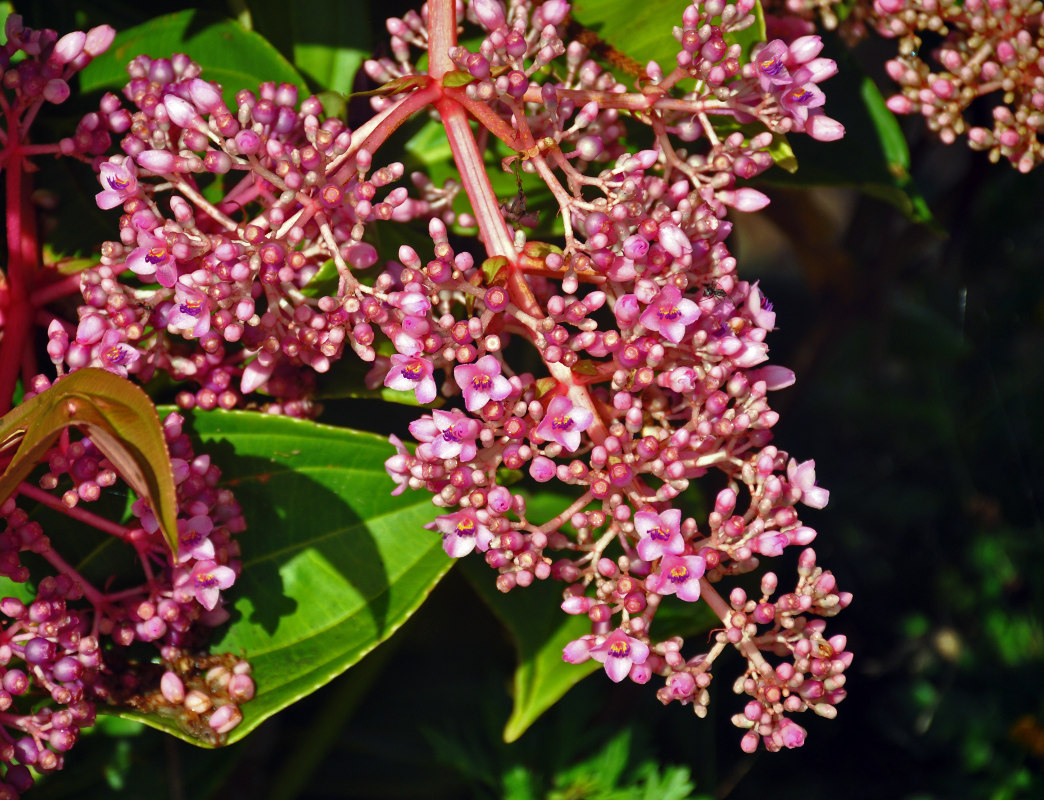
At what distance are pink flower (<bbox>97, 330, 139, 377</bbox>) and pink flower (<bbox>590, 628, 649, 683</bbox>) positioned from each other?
1.48 feet

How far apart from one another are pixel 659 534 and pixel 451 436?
0.58 feet

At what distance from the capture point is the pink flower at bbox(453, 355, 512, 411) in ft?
2.50

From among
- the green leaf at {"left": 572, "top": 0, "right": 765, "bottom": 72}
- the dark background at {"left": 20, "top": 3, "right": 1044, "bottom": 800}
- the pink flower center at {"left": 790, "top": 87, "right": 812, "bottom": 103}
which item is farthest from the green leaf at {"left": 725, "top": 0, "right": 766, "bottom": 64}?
the dark background at {"left": 20, "top": 3, "right": 1044, "bottom": 800}

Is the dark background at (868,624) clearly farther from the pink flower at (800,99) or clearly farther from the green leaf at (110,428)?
the green leaf at (110,428)

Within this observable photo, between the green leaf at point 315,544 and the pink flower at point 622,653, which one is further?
the green leaf at point 315,544

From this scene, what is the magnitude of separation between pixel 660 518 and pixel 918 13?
66 centimetres

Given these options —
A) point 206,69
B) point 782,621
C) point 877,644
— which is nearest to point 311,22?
point 206,69

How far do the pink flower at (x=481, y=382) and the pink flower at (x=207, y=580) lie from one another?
0.26 metres

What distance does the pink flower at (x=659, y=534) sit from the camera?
0.75m

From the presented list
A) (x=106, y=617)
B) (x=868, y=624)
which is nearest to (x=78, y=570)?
(x=106, y=617)

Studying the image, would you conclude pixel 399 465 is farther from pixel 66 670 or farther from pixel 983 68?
pixel 983 68

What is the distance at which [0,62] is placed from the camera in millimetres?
867

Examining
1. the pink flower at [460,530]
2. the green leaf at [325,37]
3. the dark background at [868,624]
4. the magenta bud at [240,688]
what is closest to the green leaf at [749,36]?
the dark background at [868,624]

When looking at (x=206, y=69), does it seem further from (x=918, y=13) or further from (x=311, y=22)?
(x=918, y=13)
